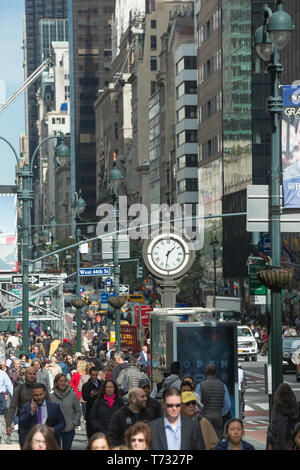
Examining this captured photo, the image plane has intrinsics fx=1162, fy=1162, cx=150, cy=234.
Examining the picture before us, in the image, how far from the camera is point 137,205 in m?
183

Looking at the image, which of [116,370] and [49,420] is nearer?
[49,420]

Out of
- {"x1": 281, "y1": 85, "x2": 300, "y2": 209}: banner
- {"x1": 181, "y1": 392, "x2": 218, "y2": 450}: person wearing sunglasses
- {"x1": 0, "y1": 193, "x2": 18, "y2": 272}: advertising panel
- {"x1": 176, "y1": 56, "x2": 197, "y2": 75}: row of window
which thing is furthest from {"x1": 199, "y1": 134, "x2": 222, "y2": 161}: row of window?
{"x1": 181, "y1": 392, "x2": 218, "y2": 450}: person wearing sunglasses

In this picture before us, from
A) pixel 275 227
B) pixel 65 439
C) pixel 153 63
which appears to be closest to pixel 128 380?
pixel 275 227

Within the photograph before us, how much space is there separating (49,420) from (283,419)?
331 cm

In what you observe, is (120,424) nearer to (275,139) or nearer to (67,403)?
(67,403)

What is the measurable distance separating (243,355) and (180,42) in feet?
289

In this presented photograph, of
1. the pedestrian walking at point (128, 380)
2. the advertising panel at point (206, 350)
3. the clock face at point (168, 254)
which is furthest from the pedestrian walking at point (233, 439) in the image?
the clock face at point (168, 254)

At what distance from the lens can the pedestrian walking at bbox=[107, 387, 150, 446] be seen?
13.2 metres

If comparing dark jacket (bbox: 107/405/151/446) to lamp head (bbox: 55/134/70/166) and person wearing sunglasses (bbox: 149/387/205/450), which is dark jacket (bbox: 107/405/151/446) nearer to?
person wearing sunglasses (bbox: 149/387/205/450)

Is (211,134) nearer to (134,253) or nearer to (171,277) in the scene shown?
(134,253)

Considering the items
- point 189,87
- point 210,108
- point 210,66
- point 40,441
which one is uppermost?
point 189,87

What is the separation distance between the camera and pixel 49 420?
15.0m

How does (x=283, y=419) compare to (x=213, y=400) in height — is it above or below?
above

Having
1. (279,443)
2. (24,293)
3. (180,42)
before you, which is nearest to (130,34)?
(180,42)
